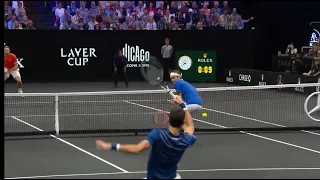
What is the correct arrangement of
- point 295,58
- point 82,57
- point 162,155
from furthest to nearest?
point 82,57, point 295,58, point 162,155

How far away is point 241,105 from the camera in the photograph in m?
19.4

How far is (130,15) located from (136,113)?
39.3ft

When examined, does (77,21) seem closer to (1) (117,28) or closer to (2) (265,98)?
(1) (117,28)

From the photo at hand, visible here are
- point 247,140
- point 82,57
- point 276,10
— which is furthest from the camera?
point 276,10

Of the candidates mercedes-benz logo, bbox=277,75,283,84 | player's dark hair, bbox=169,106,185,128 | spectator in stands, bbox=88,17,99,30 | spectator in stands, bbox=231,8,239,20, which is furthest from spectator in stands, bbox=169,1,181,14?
player's dark hair, bbox=169,106,185,128

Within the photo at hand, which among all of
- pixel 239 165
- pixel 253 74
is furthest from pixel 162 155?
pixel 253 74

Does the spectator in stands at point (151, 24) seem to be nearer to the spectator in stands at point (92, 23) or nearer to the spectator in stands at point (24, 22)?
the spectator in stands at point (92, 23)

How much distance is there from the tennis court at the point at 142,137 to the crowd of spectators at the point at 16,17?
6919mm

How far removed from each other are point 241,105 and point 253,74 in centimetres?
660

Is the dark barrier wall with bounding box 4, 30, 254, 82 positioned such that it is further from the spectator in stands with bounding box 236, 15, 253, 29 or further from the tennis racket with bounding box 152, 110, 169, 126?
the tennis racket with bounding box 152, 110, 169, 126

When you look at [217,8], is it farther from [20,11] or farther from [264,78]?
[20,11]

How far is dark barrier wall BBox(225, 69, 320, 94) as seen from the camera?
22859mm

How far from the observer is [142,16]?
28344mm

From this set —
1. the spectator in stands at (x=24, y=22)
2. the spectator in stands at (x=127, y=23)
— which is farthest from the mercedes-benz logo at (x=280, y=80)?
the spectator in stands at (x=24, y=22)
